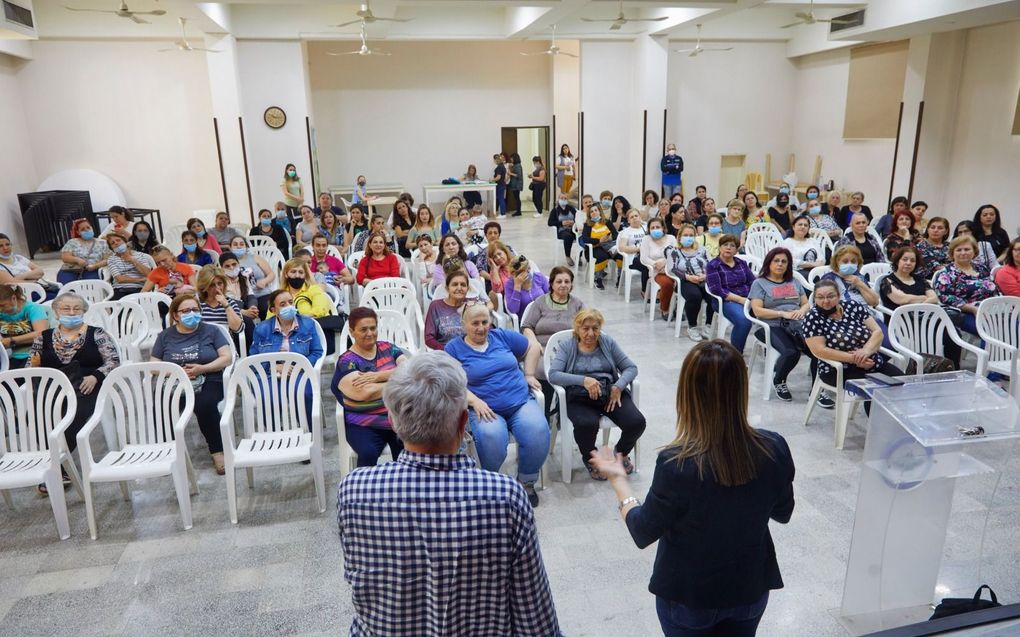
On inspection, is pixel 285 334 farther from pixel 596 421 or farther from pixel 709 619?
pixel 709 619

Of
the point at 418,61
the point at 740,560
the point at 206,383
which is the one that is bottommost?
the point at 206,383

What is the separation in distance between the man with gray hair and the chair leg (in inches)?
88.6

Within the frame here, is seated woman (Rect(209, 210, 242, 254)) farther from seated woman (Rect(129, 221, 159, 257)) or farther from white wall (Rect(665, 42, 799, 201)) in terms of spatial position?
white wall (Rect(665, 42, 799, 201))

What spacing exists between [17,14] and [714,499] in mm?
10389

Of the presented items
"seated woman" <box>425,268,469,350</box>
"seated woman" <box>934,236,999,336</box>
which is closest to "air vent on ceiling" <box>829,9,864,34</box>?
"seated woman" <box>934,236,999,336</box>

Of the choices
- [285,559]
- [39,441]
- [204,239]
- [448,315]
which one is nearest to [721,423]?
[285,559]

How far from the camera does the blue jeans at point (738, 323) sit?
5.42 meters

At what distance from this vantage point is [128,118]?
11.4m

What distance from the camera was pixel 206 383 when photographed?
3945 mm

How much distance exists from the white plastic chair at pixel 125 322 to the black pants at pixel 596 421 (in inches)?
123

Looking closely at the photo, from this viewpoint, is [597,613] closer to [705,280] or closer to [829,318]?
[829,318]

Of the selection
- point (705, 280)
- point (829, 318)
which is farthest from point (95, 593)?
point (705, 280)

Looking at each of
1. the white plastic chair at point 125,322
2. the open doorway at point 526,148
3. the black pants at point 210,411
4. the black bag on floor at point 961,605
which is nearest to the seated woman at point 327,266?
the white plastic chair at point 125,322

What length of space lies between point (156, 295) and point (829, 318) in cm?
480
